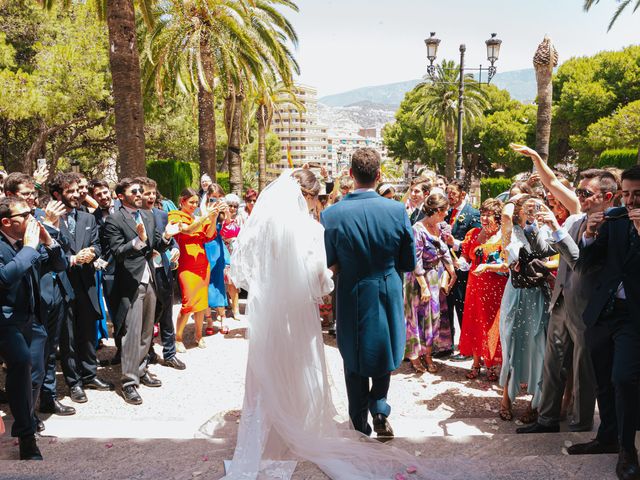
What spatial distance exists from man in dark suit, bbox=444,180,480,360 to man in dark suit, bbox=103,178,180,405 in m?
3.48

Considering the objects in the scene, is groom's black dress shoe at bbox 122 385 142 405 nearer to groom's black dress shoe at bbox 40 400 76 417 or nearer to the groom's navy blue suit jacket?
groom's black dress shoe at bbox 40 400 76 417

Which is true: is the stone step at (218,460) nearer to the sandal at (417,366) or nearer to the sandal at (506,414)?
the sandal at (506,414)

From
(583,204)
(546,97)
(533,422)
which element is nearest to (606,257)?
(583,204)

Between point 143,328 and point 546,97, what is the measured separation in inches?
623

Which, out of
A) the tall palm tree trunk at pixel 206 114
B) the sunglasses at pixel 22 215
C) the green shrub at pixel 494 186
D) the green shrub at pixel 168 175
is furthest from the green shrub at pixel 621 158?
the sunglasses at pixel 22 215

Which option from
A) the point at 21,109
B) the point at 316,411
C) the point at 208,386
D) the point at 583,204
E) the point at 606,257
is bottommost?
the point at 208,386

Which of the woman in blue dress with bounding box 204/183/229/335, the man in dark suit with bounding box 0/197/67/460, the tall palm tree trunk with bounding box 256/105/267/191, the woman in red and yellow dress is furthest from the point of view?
the tall palm tree trunk with bounding box 256/105/267/191

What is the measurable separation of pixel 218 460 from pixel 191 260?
11.5 feet

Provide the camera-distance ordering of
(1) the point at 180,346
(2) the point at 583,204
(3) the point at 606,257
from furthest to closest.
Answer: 1. (1) the point at 180,346
2. (2) the point at 583,204
3. (3) the point at 606,257

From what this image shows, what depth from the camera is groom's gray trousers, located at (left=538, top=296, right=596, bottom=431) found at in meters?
4.19

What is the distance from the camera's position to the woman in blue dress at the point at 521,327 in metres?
4.69

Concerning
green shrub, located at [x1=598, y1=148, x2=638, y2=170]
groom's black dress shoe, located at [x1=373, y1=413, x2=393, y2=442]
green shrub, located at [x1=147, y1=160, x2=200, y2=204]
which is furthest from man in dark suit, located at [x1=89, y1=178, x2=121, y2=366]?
green shrub, located at [x1=598, y1=148, x2=638, y2=170]

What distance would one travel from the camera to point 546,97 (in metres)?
17.4

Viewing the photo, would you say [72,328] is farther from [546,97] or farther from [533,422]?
[546,97]
